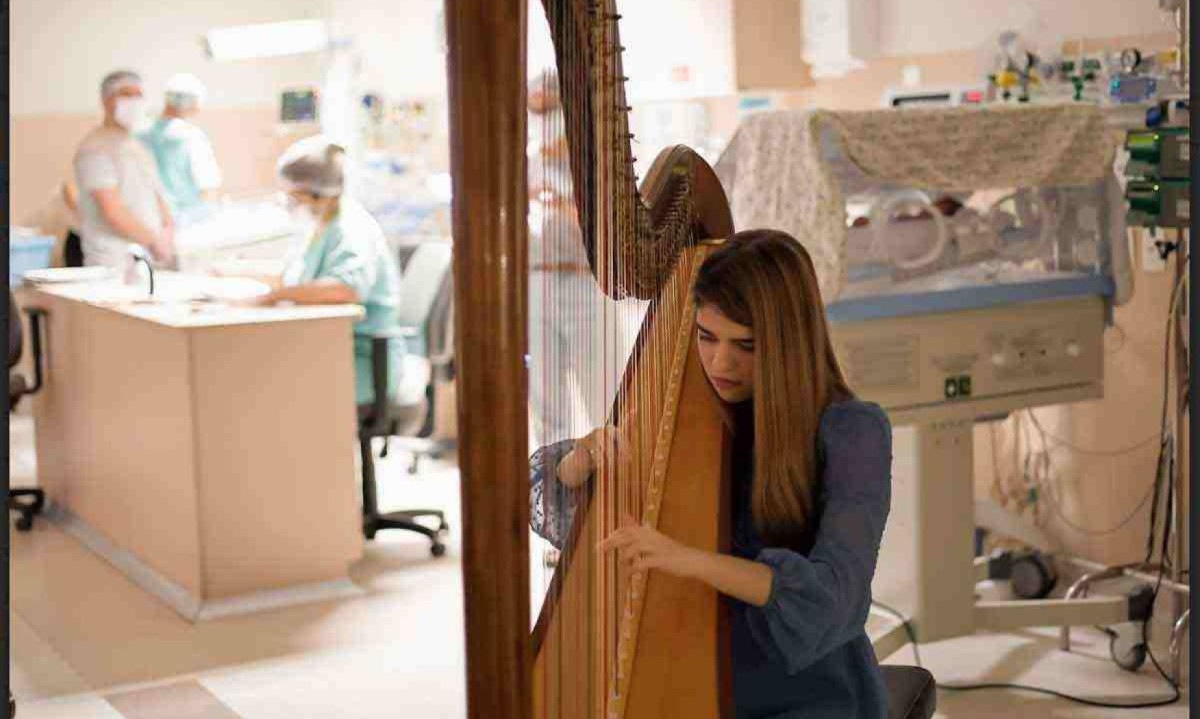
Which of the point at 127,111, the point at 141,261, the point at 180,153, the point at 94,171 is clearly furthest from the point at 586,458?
the point at 180,153

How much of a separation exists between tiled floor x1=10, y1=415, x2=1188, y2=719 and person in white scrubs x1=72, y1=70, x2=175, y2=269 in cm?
151

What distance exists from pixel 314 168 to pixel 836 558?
3.11 meters

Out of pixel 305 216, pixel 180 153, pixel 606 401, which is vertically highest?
pixel 180 153

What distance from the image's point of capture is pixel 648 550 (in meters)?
1.41

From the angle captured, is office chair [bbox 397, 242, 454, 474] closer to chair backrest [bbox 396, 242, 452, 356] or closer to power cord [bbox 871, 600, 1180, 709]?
chair backrest [bbox 396, 242, 452, 356]

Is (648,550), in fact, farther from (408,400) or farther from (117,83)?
(117,83)

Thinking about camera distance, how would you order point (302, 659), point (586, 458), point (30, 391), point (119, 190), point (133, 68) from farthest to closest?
point (133, 68)
point (119, 190)
point (30, 391)
point (302, 659)
point (586, 458)

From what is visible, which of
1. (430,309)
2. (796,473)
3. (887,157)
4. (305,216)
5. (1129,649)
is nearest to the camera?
(796,473)

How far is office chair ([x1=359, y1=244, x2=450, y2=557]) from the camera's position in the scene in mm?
4453

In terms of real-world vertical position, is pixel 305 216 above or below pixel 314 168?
below

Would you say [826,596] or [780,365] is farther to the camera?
[780,365]

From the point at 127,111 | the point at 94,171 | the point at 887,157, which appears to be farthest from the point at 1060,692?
the point at 127,111

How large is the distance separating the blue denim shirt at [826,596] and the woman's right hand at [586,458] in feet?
0.76

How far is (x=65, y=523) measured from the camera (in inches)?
199
